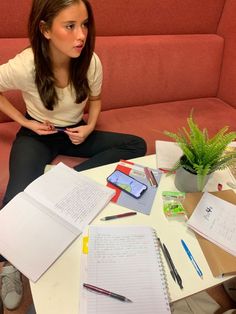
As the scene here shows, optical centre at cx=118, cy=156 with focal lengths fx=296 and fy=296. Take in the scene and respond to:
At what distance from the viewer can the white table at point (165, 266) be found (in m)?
0.71

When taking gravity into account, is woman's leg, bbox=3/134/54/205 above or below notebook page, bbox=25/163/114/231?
below

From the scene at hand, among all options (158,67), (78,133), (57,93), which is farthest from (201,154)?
(158,67)

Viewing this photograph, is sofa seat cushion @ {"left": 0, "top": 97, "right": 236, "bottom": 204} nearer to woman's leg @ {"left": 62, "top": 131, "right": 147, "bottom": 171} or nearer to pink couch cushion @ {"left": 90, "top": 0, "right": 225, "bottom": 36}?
woman's leg @ {"left": 62, "top": 131, "right": 147, "bottom": 171}

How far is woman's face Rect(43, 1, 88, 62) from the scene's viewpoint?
3.74ft

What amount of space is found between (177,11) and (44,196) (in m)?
1.60

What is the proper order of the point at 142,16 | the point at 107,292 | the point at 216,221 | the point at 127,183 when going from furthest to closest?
the point at 142,16 < the point at 127,183 < the point at 216,221 < the point at 107,292

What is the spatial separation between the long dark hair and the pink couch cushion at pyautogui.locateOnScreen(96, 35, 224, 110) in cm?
42

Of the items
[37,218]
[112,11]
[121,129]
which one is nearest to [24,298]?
[37,218]

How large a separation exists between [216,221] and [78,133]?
29.4 inches

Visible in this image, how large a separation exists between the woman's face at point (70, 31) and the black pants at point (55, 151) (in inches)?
16.5

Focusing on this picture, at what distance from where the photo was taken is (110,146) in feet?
5.12

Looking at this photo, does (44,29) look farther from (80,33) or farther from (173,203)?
(173,203)

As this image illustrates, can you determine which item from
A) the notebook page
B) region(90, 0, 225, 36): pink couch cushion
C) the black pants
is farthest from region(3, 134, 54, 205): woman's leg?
region(90, 0, 225, 36): pink couch cushion

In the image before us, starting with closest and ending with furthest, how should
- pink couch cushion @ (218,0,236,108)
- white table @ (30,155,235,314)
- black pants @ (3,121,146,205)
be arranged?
white table @ (30,155,235,314) → black pants @ (3,121,146,205) → pink couch cushion @ (218,0,236,108)
